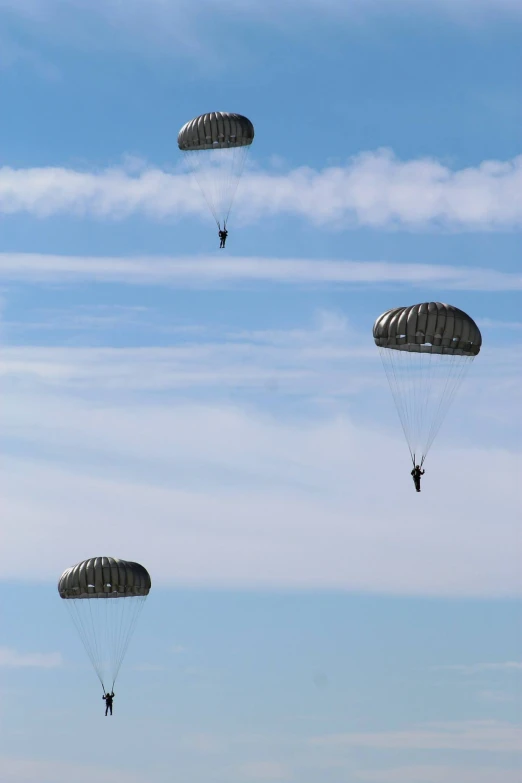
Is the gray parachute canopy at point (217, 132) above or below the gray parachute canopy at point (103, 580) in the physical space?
above

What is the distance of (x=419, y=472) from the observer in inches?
3752

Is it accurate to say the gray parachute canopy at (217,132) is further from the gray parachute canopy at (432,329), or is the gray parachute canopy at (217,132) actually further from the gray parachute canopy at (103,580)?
the gray parachute canopy at (103,580)

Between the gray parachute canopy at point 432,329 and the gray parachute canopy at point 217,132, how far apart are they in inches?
772

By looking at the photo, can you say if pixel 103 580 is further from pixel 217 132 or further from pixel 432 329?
pixel 217 132

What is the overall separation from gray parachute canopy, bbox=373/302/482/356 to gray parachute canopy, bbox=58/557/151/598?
62.6ft

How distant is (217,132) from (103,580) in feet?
87.9

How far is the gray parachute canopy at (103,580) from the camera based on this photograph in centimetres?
10156

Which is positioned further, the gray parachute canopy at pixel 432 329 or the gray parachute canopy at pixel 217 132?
the gray parachute canopy at pixel 217 132

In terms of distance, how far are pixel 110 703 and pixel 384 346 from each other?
25.7m

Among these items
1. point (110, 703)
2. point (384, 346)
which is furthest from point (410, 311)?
point (110, 703)

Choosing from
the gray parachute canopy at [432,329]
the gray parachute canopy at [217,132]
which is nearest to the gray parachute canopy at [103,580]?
the gray parachute canopy at [432,329]

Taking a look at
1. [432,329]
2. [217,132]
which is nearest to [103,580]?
[432,329]

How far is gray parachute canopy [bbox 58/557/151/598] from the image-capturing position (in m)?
102

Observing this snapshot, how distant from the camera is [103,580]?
101562 mm
